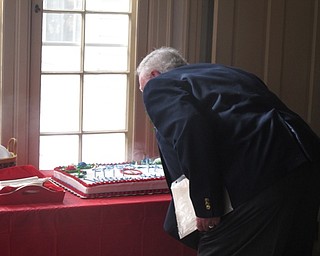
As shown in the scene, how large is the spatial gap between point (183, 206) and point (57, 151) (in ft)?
4.18

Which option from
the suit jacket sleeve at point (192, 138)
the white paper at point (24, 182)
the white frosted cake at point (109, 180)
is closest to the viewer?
the suit jacket sleeve at point (192, 138)

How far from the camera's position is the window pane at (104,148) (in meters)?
3.47

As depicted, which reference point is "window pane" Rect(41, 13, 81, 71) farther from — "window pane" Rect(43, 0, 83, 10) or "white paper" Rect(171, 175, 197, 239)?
"white paper" Rect(171, 175, 197, 239)

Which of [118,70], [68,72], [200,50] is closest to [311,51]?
[200,50]

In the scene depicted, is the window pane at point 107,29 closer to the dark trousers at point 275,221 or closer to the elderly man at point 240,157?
the elderly man at point 240,157

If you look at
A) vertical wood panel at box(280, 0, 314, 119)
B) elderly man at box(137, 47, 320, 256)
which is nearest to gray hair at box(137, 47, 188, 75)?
elderly man at box(137, 47, 320, 256)

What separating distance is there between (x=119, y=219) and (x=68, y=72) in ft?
3.34

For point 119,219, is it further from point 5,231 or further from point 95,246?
point 5,231

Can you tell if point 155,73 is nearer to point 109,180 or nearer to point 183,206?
point 183,206

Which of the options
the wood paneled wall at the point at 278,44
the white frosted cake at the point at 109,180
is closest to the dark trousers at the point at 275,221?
the white frosted cake at the point at 109,180

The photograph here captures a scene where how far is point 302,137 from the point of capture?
215cm

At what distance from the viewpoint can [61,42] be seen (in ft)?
10.9

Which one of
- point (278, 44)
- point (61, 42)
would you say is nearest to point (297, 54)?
point (278, 44)

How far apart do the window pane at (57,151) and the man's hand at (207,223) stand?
1.36 m
